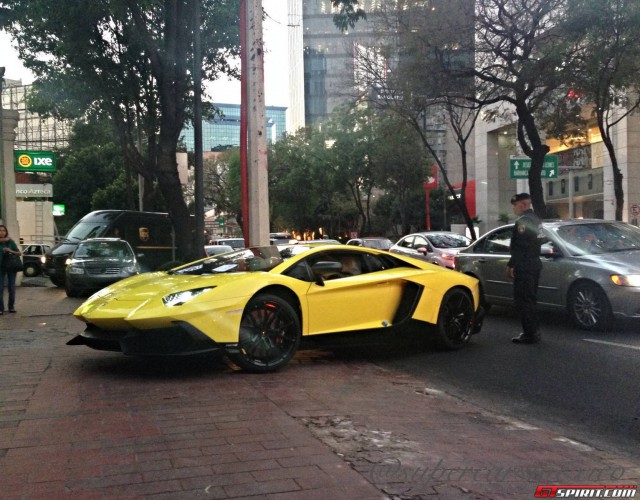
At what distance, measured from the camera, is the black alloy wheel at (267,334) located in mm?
5855

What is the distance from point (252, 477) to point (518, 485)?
137cm

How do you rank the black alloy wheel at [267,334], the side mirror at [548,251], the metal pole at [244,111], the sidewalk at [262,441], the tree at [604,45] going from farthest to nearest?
1. the tree at [604,45]
2. the metal pole at [244,111]
3. the side mirror at [548,251]
4. the black alloy wheel at [267,334]
5. the sidewalk at [262,441]

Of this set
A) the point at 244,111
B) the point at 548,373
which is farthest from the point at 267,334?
the point at 244,111

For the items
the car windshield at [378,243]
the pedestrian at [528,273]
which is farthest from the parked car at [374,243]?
the pedestrian at [528,273]

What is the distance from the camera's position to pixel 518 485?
10.9ft

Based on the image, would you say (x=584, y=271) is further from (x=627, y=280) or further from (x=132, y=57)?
(x=132, y=57)

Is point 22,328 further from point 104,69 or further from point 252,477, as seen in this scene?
point 104,69

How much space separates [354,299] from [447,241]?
485 inches

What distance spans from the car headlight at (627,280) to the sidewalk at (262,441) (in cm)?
348

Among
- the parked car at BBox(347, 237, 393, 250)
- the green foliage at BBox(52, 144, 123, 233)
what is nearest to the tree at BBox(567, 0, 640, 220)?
the parked car at BBox(347, 237, 393, 250)

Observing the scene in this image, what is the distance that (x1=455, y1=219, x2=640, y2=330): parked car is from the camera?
803cm

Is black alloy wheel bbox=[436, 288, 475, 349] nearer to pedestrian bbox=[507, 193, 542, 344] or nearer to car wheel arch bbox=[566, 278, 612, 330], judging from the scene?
pedestrian bbox=[507, 193, 542, 344]

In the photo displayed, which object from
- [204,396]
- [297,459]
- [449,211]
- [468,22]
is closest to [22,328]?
[204,396]

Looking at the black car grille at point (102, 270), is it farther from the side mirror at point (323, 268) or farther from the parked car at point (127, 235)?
the side mirror at point (323, 268)
